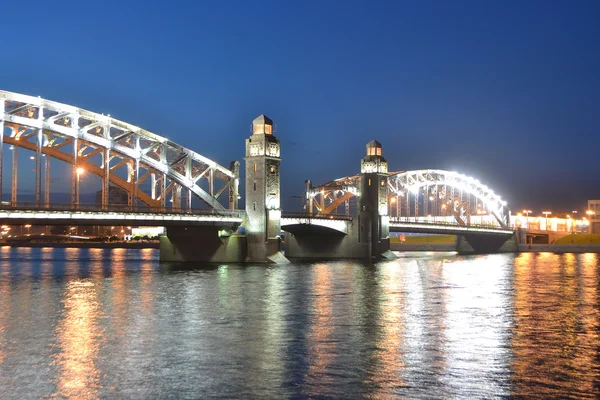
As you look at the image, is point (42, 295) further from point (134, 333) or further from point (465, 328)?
point (465, 328)

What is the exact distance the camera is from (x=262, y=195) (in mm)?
80000

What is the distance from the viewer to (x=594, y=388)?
1886 cm

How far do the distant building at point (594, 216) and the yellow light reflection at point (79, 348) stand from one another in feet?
446

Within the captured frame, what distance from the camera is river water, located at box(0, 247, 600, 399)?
62.7ft

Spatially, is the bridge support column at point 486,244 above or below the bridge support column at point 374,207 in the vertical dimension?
below

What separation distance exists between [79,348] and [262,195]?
55.9 m

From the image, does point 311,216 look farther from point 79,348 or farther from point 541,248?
point 79,348

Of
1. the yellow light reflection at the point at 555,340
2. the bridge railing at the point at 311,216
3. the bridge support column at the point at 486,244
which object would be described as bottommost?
the yellow light reflection at the point at 555,340

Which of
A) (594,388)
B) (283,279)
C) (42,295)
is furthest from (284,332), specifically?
(283,279)

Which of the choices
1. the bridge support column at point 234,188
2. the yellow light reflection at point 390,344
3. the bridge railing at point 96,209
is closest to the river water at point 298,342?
the yellow light reflection at point 390,344

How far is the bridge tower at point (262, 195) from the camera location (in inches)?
3137

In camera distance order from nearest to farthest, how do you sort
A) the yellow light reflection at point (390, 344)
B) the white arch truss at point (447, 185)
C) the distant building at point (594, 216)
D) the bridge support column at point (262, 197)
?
the yellow light reflection at point (390, 344) < the bridge support column at point (262, 197) < the white arch truss at point (447, 185) < the distant building at point (594, 216)

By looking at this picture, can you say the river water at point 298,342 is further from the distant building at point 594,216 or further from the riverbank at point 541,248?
the distant building at point 594,216

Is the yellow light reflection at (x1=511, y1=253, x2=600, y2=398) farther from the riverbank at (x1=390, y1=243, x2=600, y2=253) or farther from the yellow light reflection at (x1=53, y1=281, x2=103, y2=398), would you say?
the riverbank at (x1=390, y1=243, x2=600, y2=253)
